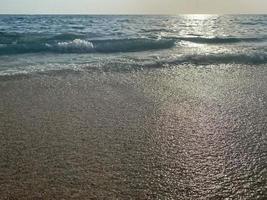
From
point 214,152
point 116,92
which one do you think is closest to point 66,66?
point 116,92

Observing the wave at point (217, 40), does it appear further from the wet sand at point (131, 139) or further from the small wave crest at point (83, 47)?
the wet sand at point (131, 139)

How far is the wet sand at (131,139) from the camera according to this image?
277 centimetres

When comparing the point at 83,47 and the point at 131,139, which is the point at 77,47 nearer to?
the point at 83,47

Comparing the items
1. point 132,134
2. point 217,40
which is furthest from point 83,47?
point 132,134

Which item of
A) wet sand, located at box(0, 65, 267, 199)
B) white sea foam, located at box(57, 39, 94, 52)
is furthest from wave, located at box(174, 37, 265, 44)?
wet sand, located at box(0, 65, 267, 199)

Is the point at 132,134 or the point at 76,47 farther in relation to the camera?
the point at 76,47

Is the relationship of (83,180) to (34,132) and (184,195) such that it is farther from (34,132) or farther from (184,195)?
(34,132)

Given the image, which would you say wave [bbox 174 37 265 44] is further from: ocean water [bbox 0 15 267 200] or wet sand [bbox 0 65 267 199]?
wet sand [bbox 0 65 267 199]

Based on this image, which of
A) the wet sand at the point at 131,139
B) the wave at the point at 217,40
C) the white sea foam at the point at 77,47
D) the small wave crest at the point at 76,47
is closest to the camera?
the wet sand at the point at 131,139

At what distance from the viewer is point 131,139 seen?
3727 millimetres

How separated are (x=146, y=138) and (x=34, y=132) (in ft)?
3.87

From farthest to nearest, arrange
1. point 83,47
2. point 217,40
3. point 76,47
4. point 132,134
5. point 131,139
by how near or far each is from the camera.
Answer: point 217,40 < point 83,47 < point 76,47 < point 132,134 < point 131,139

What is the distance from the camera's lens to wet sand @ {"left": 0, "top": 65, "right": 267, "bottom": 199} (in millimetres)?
2771

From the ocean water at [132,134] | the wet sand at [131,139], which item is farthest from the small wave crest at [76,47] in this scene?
the wet sand at [131,139]
